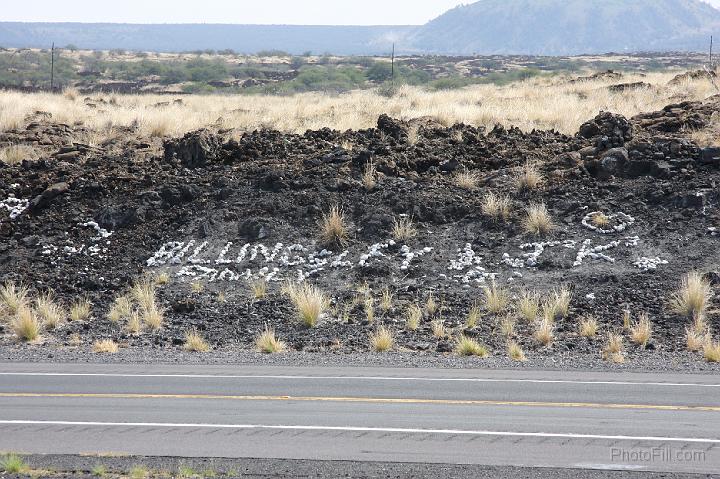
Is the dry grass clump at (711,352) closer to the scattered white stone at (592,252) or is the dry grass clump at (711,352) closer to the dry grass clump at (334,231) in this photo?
the scattered white stone at (592,252)

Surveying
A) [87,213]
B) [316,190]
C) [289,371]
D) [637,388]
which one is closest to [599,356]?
[637,388]

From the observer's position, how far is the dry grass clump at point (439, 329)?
1619 centimetres

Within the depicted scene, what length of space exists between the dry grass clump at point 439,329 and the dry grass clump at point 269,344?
269 cm

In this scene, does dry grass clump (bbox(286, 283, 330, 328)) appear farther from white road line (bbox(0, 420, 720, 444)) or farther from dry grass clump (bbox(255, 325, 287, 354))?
white road line (bbox(0, 420, 720, 444))

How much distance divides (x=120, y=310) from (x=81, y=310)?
78 centimetres

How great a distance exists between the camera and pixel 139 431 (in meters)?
10.7

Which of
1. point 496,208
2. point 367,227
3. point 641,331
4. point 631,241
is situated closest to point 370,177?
point 367,227

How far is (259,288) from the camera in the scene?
18.9m

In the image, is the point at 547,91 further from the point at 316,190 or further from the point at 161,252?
the point at 161,252

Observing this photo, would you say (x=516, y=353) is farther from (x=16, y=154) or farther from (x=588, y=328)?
(x=16, y=154)

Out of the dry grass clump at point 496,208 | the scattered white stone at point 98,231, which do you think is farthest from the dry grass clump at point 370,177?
the scattered white stone at point 98,231

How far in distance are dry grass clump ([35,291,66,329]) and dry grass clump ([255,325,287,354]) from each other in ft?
14.3

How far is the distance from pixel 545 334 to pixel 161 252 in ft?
31.1

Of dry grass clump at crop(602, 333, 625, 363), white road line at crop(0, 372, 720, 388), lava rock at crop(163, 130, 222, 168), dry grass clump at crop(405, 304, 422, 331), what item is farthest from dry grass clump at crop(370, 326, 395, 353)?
lava rock at crop(163, 130, 222, 168)
